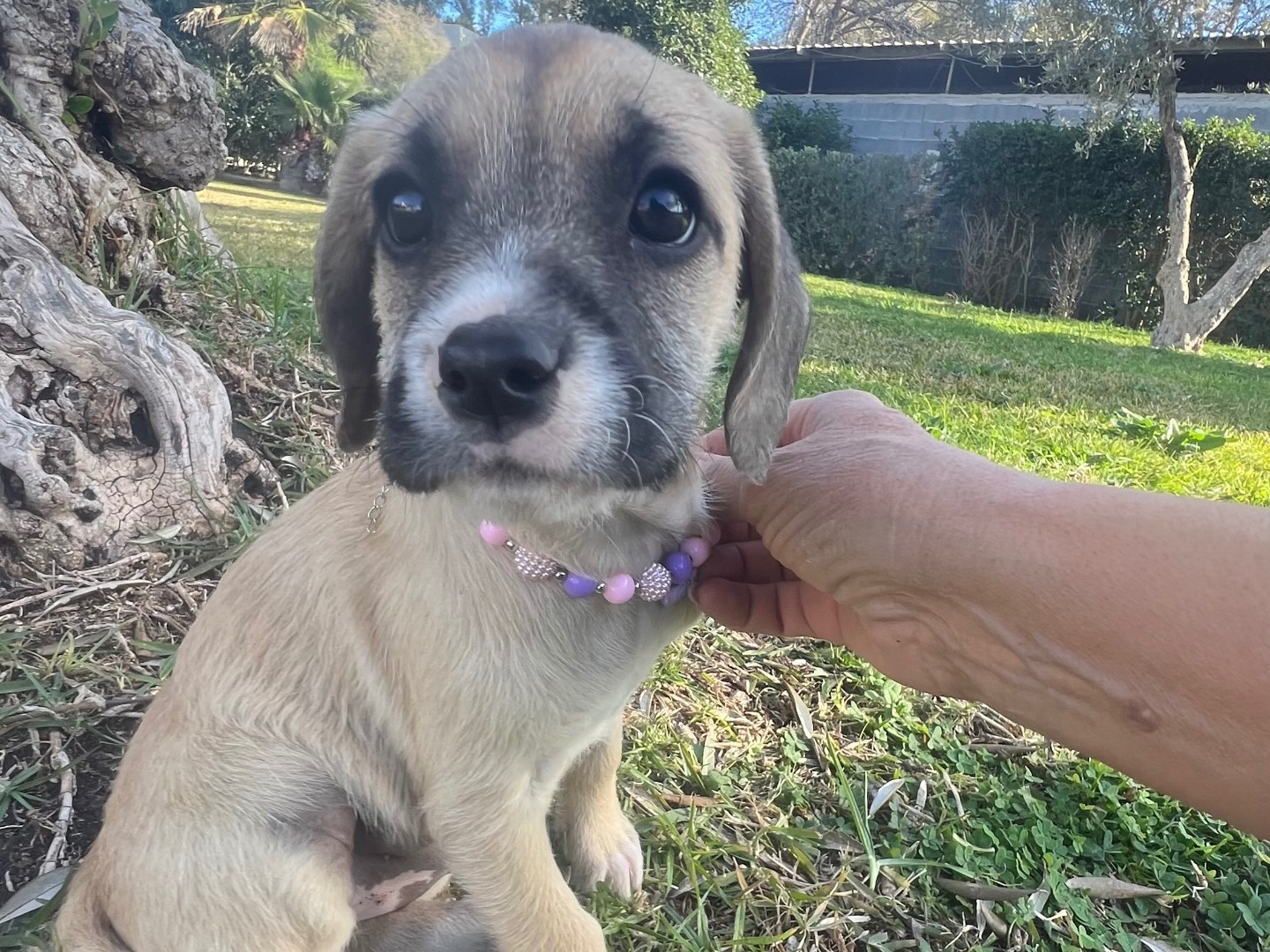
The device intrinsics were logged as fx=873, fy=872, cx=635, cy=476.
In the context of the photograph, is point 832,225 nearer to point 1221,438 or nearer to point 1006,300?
point 1006,300

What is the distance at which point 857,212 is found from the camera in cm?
2045

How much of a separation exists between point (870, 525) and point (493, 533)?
3.00 ft

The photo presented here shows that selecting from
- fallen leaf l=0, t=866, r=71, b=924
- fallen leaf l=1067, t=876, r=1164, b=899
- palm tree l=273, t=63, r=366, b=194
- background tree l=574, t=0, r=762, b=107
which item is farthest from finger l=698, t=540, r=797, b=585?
palm tree l=273, t=63, r=366, b=194

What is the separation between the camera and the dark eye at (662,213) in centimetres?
193

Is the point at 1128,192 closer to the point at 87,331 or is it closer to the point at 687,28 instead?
the point at 687,28

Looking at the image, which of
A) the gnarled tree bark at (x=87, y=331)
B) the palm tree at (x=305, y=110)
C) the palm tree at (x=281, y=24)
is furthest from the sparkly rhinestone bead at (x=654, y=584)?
the palm tree at (x=281, y=24)

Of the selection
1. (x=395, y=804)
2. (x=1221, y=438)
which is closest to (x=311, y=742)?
(x=395, y=804)

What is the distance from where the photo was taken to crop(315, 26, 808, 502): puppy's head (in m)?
1.64

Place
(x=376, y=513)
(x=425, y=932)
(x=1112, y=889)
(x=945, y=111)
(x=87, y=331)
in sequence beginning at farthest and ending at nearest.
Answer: (x=945, y=111) < (x=87, y=331) < (x=1112, y=889) < (x=425, y=932) < (x=376, y=513)

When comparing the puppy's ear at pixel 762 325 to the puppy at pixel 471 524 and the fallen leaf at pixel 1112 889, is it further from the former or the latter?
the fallen leaf at pixel 1112 889

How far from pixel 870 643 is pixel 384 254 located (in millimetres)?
1662

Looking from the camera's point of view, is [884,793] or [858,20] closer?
[884,793]

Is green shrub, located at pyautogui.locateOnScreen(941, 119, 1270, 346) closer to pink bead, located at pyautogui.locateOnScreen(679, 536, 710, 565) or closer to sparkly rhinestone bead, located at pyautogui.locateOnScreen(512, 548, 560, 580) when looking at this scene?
pink bead, located at pyautogui.locateOnScreen(679, 536, 710, 565)

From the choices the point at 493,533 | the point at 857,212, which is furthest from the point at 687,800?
the point at 857,212
